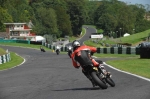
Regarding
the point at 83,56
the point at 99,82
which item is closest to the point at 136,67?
the point at 83,56

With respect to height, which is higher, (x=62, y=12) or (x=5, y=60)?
(x=62, y=12)

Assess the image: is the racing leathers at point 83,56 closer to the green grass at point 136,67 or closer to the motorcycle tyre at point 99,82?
the motorcycle tyre at point 99,82

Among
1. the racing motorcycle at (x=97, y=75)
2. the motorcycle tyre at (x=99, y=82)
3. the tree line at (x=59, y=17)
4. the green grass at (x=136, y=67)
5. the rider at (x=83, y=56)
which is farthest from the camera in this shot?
the tree line at (x=59, y=17)

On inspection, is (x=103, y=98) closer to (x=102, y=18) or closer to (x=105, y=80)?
(x=105, y=80)

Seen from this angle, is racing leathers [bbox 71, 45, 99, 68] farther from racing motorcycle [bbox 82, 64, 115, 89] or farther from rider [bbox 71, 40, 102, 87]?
racing motorcycle [bbox 82, 64, 115, 89]

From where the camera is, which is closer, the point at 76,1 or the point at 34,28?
the point at 34,28

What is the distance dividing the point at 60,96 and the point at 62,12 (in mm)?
154230

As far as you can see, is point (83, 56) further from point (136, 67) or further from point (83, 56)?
point (136, 67)

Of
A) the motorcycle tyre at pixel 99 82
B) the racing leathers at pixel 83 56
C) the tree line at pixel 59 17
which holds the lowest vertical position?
the motorcycle tyre at pixel 99 82

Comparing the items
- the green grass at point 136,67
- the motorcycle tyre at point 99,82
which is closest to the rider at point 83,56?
the motorcycle tyre at point 99,82

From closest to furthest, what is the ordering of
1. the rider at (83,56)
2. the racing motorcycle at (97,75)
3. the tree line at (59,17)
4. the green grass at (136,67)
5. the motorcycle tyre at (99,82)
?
the motorcycle tyre at (99,82) < the racing motorcycle at (97,75) < the rider at (83,56) < the green grass at (136,67) < the tree line at (59,17)

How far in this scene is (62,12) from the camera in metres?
164

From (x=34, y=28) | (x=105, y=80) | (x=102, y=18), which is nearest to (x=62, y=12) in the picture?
(x=34, y=28)

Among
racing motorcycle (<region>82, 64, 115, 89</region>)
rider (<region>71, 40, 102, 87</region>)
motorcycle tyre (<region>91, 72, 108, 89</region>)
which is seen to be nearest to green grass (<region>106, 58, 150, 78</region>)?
racing motorcycle (<region>82, 64, 115, 89</region>)
